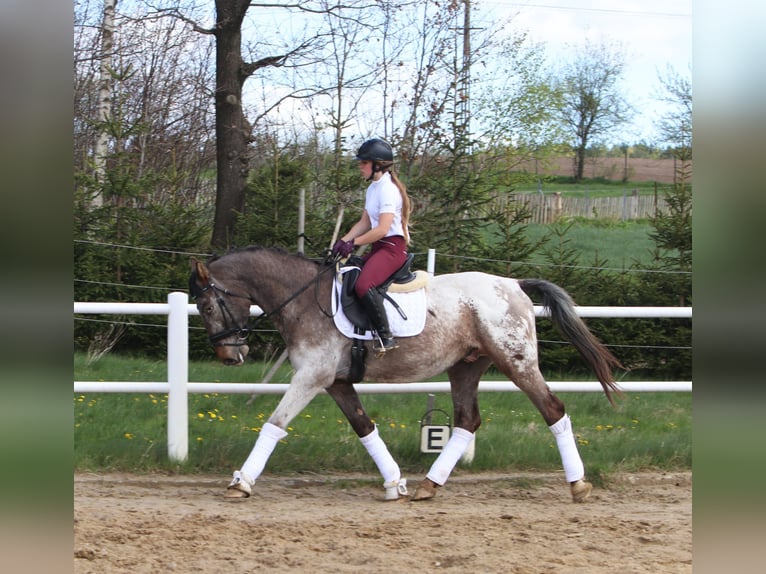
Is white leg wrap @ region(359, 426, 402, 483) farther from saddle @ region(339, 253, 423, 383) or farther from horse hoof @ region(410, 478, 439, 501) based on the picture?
saddle @ region(339, 253, 423, 383)

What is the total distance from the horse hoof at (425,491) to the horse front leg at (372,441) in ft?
0.32

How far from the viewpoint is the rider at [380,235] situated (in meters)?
5.90

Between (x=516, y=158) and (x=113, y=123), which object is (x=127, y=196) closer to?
(x=113, y=123)

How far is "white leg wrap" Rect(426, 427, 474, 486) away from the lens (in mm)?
6238

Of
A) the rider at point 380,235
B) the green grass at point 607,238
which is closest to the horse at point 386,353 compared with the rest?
the rider at point 380,235

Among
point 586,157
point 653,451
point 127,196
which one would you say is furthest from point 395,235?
point 586,157

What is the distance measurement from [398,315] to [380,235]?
0.59 meters

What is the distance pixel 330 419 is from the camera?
8062 mm

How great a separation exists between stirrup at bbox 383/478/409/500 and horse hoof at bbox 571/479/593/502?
4.16ft

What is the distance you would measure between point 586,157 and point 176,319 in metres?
30.9

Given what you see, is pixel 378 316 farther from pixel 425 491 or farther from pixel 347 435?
pixel 347 435

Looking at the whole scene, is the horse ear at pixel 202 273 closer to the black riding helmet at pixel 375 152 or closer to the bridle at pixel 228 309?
the bridle at pixel 228 309

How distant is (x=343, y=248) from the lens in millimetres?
6051
